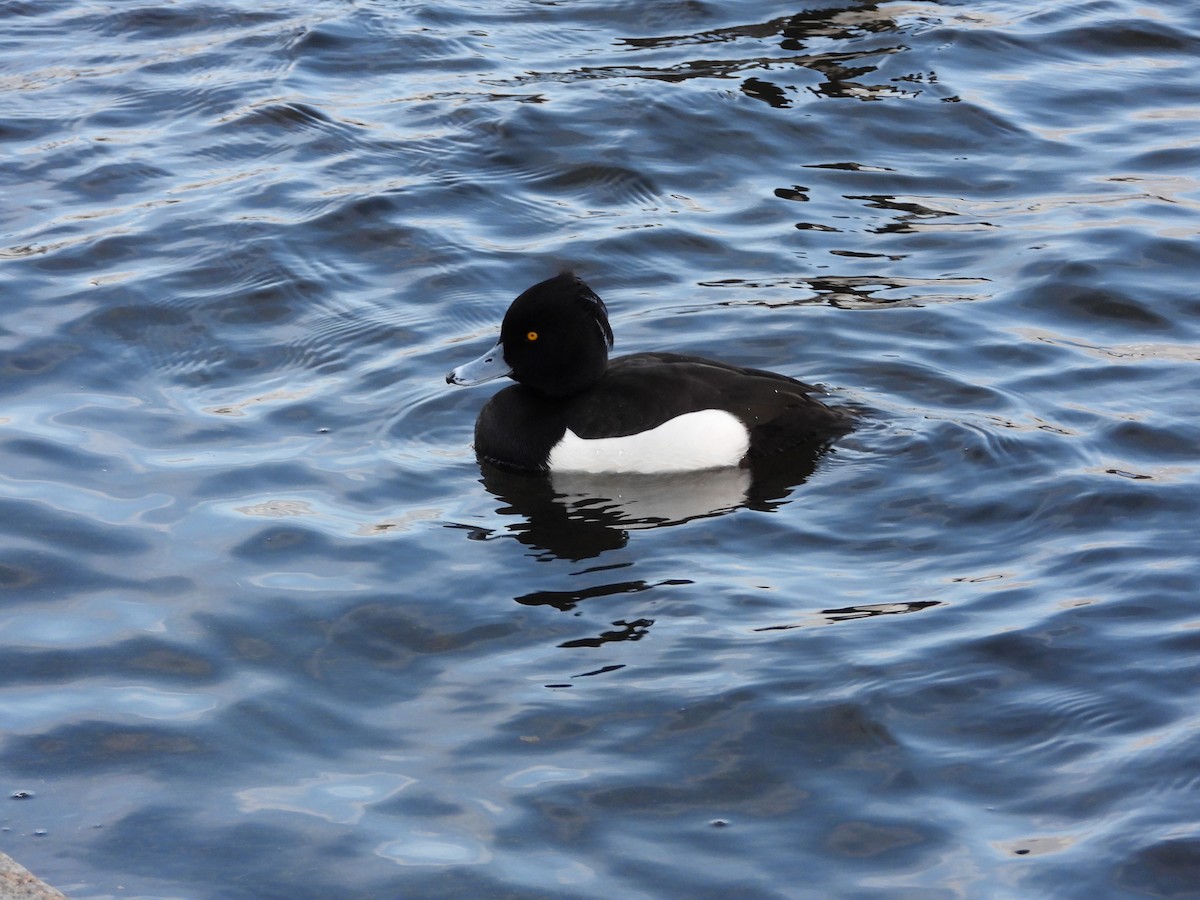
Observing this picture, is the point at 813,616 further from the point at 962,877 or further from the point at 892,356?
the point at 892,356

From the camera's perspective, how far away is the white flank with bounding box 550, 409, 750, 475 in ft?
22.9

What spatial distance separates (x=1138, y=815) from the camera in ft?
14.5

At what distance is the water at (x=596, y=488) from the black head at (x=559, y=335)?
20.3 inches

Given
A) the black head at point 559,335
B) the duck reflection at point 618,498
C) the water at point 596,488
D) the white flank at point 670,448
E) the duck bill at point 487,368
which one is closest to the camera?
the water at point 596,488

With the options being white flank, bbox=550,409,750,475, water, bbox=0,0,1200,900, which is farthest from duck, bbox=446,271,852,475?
water, bbox=0,0,1200,900

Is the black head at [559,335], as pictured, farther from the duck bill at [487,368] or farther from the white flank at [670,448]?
the white flank at [670,448]

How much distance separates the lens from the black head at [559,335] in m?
7.10

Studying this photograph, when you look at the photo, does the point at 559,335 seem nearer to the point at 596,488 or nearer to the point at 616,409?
the point at 616,409

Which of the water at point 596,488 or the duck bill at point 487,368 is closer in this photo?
the water at point 596,488

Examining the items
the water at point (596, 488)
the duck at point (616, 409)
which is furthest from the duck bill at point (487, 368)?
the water at point (596, 488)

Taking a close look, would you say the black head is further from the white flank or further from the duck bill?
the white flank

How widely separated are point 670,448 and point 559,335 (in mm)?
720

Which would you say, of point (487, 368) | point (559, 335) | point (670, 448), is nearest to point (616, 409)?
point (670, 448)

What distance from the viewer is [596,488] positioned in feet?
23.0
